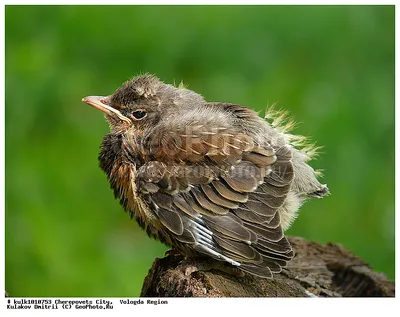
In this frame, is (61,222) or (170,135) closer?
(170,135)

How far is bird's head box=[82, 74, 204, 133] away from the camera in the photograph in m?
8.18

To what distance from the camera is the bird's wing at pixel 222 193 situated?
298 inches

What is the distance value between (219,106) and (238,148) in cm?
62

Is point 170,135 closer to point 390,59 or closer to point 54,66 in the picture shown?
point 54,66

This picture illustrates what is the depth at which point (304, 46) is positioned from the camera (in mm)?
12680

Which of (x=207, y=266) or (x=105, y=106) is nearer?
(x=207, y=266)

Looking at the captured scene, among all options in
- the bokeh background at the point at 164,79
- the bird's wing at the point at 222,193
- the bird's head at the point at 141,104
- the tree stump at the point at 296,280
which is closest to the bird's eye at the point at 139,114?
the bird's head at the point at 141,104

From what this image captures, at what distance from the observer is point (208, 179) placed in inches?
305

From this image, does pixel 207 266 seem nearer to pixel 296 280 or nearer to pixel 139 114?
pixel 296 280

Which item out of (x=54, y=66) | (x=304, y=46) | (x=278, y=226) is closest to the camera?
(x=278, y=226)

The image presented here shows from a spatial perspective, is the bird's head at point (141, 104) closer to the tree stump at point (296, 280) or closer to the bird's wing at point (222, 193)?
the bird's wing at point (222, 193)

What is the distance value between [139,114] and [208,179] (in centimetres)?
100

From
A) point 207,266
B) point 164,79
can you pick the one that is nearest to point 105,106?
point 207,266
